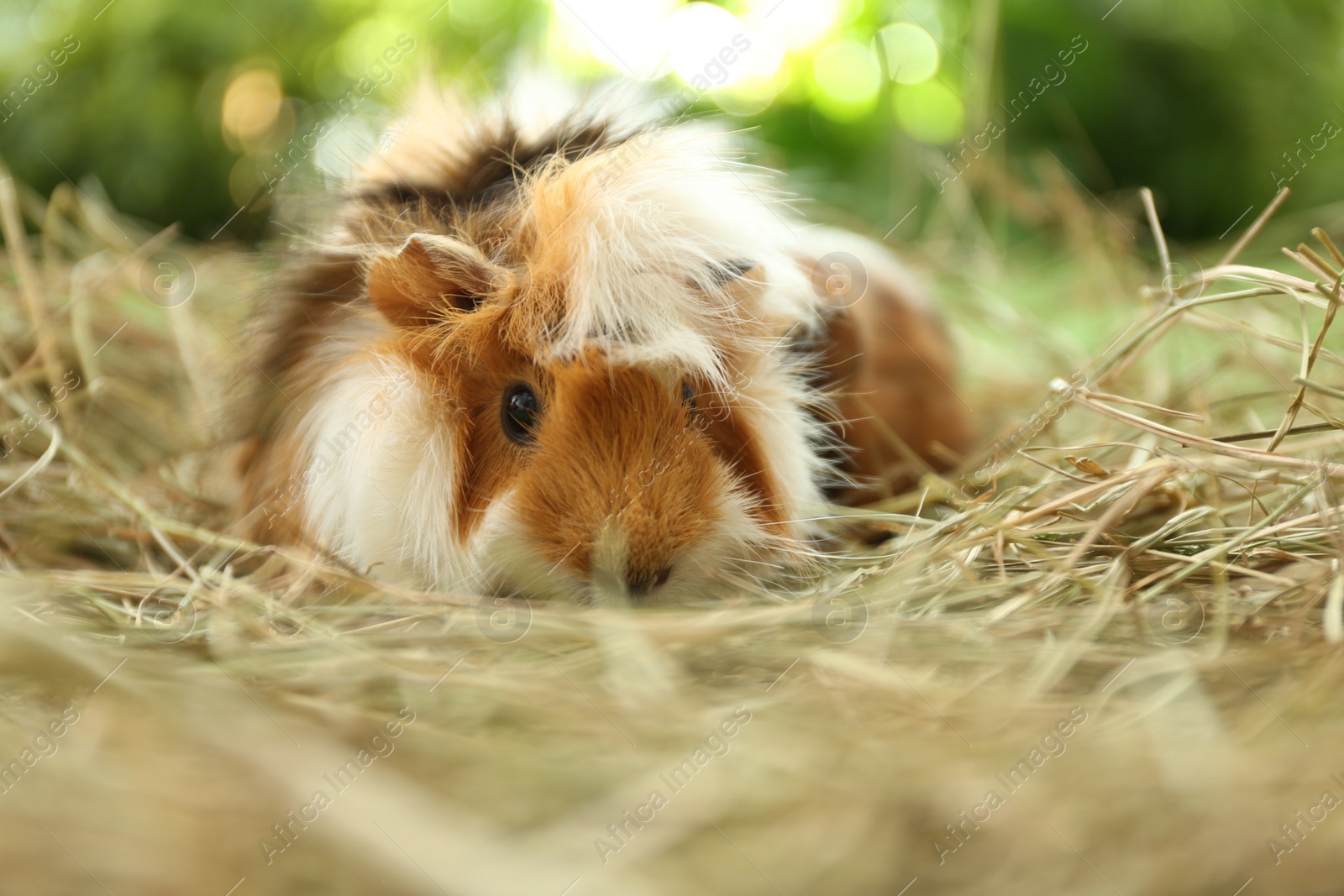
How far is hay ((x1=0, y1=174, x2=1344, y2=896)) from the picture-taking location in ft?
1.99

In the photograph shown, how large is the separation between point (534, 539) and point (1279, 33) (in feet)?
16.3

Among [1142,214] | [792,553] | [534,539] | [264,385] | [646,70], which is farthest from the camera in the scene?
[1142,214]

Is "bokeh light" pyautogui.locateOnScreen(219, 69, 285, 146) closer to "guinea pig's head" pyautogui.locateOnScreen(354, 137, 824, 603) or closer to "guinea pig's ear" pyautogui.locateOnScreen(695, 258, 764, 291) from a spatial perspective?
"guinea pig's head" pyautogui.locateOnScreen(354, 137, 824, 603)

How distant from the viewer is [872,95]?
4.30 metres

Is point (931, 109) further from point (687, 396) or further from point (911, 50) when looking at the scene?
point (687, 396)

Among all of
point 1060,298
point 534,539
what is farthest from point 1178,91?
point 534,539

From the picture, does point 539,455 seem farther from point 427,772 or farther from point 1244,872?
point 1244,872

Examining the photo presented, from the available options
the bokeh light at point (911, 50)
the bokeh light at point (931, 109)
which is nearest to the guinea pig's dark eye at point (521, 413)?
the bokeh light at point (911, 50)

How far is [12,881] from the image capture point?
606mm

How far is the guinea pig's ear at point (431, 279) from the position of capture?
1.08m

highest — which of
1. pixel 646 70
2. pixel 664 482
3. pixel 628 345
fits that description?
pixel 646 70

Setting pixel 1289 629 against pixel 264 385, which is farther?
pixel 264 385

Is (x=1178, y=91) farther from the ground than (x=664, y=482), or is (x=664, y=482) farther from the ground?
(x=1178, y=91)

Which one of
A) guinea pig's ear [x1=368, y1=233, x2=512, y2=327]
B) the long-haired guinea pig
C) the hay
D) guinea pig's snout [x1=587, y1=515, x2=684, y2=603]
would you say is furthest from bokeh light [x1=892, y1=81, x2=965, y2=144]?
guinea pig's snout [x1=587, y1=515, x2=684, y2=603]
